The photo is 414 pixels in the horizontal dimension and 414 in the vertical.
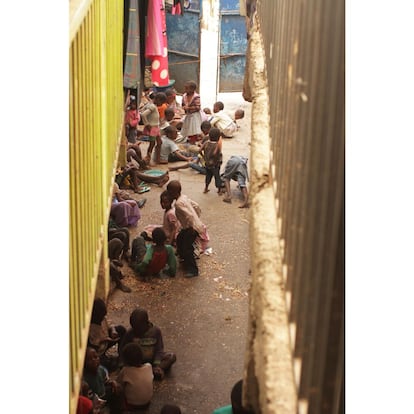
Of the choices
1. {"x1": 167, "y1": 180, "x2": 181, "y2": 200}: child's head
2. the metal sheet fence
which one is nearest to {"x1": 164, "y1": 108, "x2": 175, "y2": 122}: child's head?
{"x1": 167, "y1": 180, "x2": 181, "y2": 200}: child's head

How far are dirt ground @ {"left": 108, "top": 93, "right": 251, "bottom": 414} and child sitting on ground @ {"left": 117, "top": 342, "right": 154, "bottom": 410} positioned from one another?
211mm

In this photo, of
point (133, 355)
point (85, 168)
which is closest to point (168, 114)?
point (133, 355)

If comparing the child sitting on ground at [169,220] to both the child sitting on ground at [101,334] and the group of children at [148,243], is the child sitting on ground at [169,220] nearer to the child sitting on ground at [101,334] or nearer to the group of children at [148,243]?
the group of children at [148,243]

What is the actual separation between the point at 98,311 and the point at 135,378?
542 mm

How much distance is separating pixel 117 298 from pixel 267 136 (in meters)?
3.23

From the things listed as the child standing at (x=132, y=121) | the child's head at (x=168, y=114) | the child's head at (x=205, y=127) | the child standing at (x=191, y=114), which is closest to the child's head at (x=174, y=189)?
the child standing at (x=132, y=121)

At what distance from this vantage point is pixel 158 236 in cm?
809

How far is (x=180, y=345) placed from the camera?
7176 millimetres

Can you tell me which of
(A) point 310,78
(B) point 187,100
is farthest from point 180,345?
(B) point 187,100

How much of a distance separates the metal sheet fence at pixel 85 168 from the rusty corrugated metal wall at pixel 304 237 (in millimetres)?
854

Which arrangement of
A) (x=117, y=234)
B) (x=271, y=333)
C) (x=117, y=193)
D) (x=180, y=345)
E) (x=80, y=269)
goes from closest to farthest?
(x=271, y=333), (x=80, y=269), (x=180, y=345), (x=117, y=234), (x=117, y=193)

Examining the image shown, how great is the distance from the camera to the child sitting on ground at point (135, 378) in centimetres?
601

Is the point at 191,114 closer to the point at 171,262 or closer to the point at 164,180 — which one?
the point at 164,180

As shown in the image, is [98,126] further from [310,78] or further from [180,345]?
[310,78]
